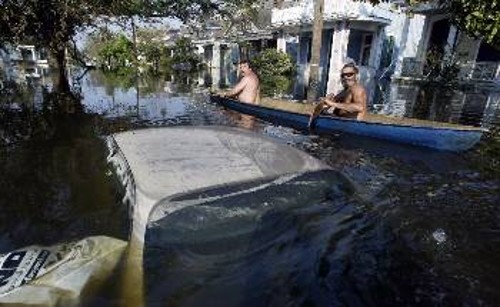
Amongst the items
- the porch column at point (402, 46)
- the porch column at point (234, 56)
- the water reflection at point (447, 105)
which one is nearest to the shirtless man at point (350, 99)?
the water reflection at point (447, 105)

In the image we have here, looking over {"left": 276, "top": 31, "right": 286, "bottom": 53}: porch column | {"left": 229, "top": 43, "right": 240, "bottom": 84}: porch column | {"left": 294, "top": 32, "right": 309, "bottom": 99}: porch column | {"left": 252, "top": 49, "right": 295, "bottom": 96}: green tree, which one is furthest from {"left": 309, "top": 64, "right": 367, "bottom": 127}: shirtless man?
{"left": 229, "top": 43, "right": 240, "bottom": 84}: porch column

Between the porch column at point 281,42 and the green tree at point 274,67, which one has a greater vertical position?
the porch column at point 281,42

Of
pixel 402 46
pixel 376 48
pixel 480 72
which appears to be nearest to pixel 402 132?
pixel 480 72

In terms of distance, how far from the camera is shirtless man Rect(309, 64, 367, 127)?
33.1ft

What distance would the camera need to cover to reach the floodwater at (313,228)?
3.05m

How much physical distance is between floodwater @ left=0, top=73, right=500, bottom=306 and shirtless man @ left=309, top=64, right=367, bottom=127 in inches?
33.9

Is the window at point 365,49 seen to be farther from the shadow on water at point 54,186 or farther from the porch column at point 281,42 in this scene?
the shadow on water at point 54,186

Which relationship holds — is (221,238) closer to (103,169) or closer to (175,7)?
(103,169)

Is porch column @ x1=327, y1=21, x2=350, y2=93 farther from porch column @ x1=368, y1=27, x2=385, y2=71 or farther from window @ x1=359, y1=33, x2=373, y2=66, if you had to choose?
window @ x1=359, y1=33, x2=373, y2=66

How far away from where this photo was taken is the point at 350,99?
10.5 m

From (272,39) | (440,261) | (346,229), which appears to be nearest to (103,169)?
(346,229)

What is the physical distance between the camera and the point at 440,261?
4.51m

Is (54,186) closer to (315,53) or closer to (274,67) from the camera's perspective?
(315,53)

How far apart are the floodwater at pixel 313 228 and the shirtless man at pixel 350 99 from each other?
86cm
